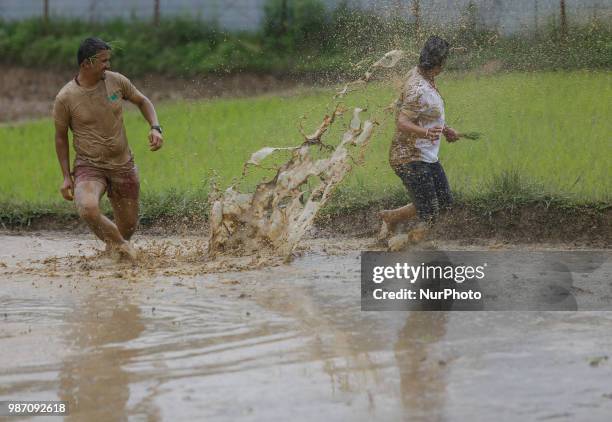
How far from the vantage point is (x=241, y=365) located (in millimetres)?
4559

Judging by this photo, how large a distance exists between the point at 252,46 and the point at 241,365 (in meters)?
12.0

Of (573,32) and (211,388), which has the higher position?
(573,32)

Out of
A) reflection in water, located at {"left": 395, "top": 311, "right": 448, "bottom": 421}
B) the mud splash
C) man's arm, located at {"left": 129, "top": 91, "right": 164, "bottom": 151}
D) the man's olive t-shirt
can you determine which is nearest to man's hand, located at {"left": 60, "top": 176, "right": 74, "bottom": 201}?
the man's olive t-shirt

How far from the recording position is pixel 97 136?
7.36 metres

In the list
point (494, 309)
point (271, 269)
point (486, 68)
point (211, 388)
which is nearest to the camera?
point (211, 388)

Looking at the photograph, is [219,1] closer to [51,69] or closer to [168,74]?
[168,74]

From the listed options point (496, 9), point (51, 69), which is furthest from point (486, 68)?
point (51, 69)

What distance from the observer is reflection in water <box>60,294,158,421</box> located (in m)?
4.08

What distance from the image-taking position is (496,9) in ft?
37.0

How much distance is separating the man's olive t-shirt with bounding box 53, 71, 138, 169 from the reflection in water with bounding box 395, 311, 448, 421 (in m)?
2.90

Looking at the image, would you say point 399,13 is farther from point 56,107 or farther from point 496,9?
point 56,107

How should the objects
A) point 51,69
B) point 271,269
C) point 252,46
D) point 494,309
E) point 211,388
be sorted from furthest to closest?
point 51,69 → point 252,46 → point 271,269 → point 494,309 → point 211,388

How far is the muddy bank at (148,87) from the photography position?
52.7ft

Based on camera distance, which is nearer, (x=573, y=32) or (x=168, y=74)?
(x=573, y=32)
